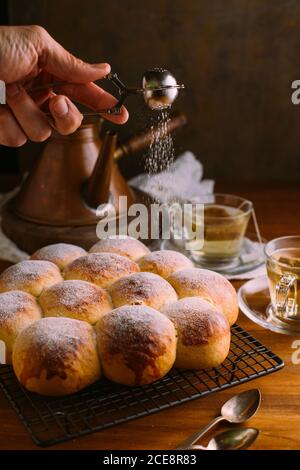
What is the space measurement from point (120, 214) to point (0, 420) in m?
0.55

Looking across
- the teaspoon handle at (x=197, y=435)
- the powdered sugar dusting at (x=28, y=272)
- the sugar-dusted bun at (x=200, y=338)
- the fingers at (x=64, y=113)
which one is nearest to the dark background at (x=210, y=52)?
the fingers at (x=64, y=113)

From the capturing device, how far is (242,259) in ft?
3.94

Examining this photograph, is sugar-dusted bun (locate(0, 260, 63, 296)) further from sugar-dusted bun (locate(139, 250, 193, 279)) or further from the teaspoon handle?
the teaspoon handle

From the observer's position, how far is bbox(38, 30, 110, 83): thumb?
40.4 inches

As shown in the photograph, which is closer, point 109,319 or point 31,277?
point 109,319

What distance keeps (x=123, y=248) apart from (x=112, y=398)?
0.99 feet

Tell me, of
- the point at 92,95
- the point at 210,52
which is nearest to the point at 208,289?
the point at 92,95

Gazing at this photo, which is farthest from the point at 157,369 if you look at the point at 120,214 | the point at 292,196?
the point at 292,196

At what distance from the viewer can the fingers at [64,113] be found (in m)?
0.96

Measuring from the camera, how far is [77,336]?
0.76 meters

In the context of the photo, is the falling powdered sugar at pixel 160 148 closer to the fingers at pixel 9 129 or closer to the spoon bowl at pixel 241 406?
the fingers at pixel 9 129

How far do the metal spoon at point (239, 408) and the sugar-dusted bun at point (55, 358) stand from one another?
0.48 ft

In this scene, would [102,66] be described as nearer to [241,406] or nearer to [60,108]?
[60,108]

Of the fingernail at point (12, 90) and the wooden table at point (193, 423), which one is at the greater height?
the fingernail at point (12, 90)
